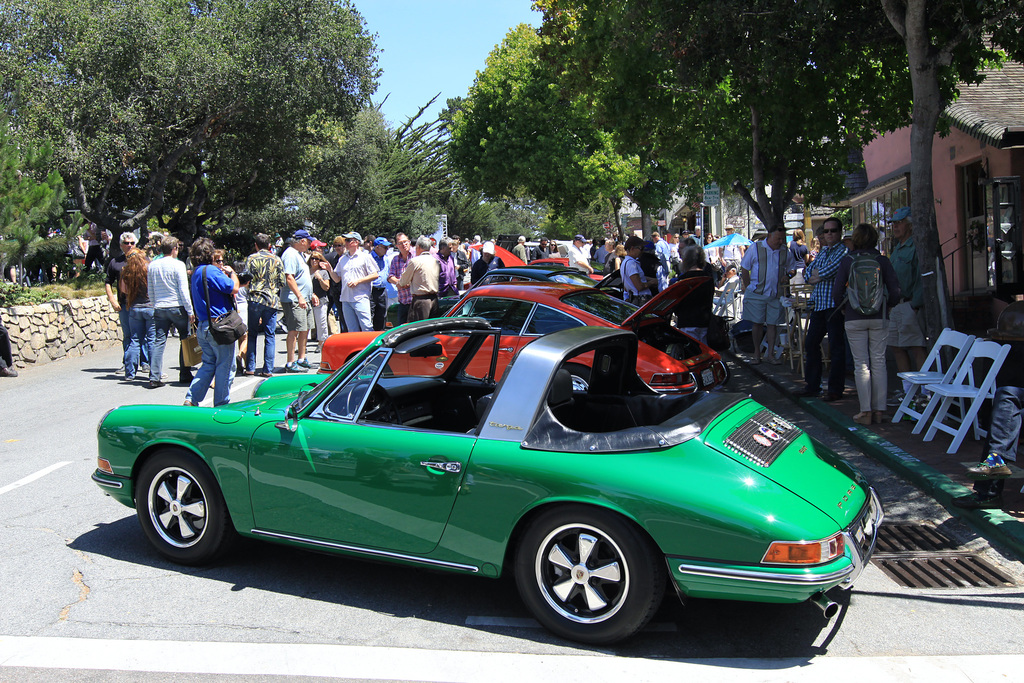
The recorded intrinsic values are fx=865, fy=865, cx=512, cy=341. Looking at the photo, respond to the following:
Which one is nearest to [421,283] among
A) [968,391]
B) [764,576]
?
[968,391]

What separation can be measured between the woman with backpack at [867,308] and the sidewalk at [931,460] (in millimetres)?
318

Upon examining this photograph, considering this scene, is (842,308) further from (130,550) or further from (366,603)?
(130,550)

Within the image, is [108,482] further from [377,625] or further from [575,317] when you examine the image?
[575,317]

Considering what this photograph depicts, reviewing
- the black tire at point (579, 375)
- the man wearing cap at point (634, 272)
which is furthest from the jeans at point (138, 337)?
the black tire at point (579, 375)

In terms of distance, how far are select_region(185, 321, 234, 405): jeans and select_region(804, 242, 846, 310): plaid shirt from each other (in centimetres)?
592

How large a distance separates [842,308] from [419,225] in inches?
1605

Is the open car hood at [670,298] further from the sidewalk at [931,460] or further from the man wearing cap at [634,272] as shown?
the man wearing cap at [634,272]

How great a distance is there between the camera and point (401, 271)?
1375 centimetres

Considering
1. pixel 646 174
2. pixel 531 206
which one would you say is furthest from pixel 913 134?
pixel 531 206

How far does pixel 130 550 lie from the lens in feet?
17.0

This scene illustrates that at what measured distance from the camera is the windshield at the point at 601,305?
8391 mm

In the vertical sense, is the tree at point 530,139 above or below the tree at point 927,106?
above

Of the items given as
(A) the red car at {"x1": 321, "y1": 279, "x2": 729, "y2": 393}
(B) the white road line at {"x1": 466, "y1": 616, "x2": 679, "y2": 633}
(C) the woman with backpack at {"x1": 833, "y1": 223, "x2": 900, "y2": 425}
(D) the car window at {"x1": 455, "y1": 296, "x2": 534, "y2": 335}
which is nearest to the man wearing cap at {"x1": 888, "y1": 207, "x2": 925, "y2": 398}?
(C) the woman with backpack at {"x1": 833, "y1": 223, "x2": 900, "y2": 425}

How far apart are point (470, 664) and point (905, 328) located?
6.85m
